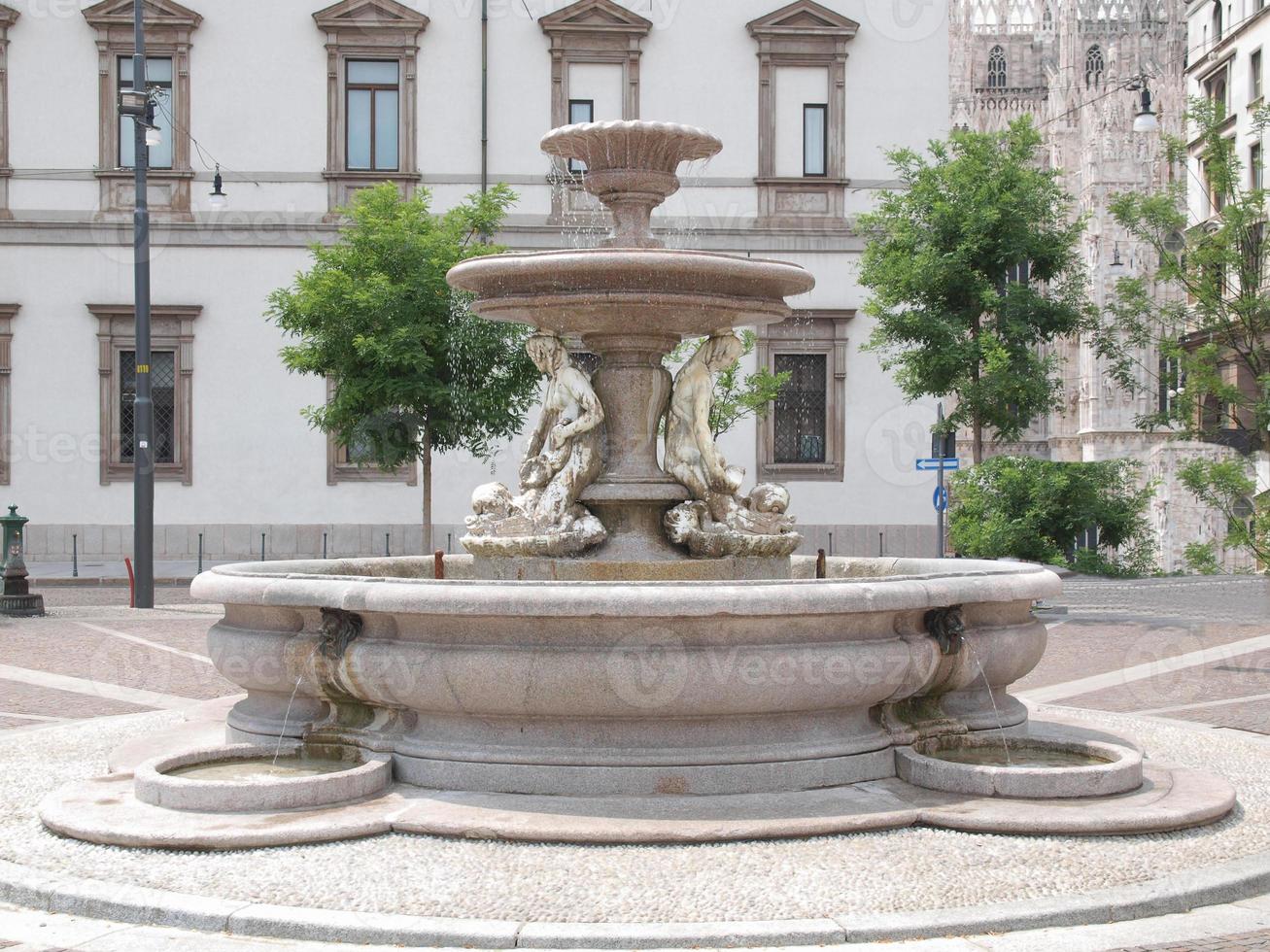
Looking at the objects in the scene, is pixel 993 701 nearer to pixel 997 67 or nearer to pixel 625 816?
pixel 625 816

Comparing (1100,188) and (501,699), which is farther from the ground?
(1100,188)

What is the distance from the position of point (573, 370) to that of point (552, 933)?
555 cm

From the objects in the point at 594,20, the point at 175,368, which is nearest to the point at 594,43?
the point at 594,20

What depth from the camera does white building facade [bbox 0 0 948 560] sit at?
29.9 m

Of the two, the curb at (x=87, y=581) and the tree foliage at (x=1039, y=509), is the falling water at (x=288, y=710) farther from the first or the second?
the curb at (x=87, y=581)

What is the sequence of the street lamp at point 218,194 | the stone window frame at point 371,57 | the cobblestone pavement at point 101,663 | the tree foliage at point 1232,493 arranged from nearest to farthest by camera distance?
1. the cobblestone pavement at point 101,663
2. the tree foliage at point 1232,493
3. the street lamp at point 218,194
4. the stone window frame at point 371,57

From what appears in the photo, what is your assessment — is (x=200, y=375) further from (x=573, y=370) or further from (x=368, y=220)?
(x=573, y=370)

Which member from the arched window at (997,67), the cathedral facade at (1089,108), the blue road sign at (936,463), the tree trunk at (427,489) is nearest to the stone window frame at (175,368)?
the tree trunk at (427,489)

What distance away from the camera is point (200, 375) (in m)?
30.0

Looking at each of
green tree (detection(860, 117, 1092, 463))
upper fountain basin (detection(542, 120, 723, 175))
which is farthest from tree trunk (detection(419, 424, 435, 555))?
upper fountain basin (detection(542, 120, 723, 175))

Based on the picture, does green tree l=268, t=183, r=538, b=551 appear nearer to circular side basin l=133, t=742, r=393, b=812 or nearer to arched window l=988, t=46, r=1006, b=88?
circular side basin l=133, t=742, r=393, b=812

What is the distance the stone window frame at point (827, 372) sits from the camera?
30266mm

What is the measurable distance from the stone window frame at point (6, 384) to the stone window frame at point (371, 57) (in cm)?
670

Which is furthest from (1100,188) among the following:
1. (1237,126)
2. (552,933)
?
(552,933)
